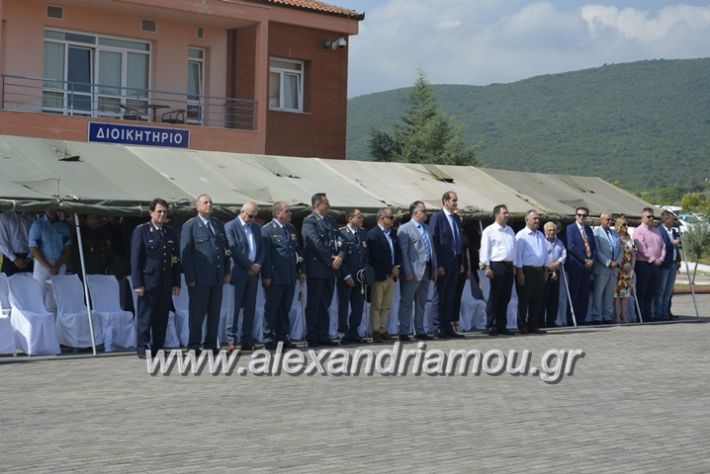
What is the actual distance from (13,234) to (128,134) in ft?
39.4

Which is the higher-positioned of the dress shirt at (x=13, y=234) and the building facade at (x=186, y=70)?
the building facade at (x=186, y=70)

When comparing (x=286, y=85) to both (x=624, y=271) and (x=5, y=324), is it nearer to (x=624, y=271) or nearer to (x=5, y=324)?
(x=624, y=271)

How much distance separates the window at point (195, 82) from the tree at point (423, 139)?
29.7 meters

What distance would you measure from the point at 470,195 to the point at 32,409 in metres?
11.2

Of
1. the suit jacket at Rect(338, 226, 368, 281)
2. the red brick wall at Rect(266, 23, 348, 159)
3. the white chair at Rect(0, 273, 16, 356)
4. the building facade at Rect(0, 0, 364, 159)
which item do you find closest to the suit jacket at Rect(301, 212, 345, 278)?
the suit jacket at Rect(338, 226, 368, 281)

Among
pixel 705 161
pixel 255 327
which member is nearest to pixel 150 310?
pixel 255 327

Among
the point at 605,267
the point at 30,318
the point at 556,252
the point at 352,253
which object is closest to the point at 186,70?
the point at 605,267

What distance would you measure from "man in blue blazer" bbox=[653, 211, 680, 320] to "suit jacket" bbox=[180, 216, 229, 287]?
9.93 meters

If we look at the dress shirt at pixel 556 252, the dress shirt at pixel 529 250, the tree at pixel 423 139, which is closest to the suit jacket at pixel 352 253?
the dress shirt at pixel 529 250

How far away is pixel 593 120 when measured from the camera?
153375 millimetres

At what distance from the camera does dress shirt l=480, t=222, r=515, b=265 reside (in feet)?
57.9

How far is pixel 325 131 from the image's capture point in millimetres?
33719

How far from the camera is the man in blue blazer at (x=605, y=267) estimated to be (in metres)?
20.1

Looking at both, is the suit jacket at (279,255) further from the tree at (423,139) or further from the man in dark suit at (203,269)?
the tree at (423,139)
